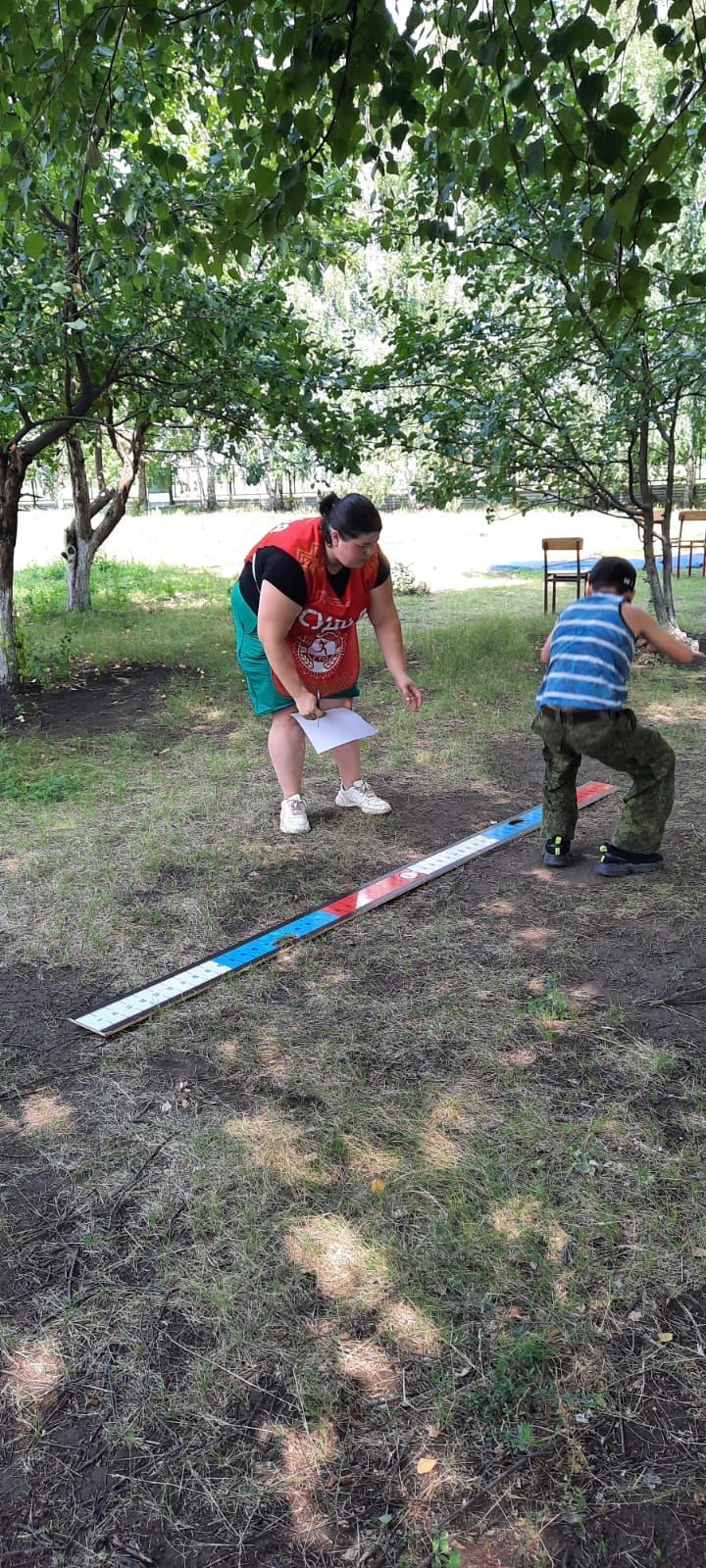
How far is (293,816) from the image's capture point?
17.1 ft

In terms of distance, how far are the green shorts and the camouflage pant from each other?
1.40 m

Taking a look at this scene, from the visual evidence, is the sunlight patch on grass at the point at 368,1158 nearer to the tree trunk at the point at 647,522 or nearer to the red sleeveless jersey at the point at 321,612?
the red sleeveless jersey at the point at 321,612

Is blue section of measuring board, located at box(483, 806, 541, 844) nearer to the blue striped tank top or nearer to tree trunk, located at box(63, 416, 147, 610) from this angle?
the blue striped tank top

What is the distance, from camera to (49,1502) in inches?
72.7

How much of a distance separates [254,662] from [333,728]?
0.53m

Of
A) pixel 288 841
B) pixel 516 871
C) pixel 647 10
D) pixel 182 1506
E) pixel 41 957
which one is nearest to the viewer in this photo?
pixel 182 1506

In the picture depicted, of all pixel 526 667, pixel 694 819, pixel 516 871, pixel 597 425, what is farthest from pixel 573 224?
pixel 516 871

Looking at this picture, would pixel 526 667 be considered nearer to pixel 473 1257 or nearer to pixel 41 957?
pixel 41 957

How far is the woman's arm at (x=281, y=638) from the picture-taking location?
453cm

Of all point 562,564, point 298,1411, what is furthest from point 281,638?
point 562,564

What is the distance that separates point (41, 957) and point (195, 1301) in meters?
1.98

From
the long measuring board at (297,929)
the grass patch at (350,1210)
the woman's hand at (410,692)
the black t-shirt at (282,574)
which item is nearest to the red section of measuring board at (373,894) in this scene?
the long measuring board at (297,929)

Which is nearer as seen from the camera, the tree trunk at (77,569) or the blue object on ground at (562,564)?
the tree trunk at (77,569)

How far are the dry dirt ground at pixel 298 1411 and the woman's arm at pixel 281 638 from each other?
5.53 ft
